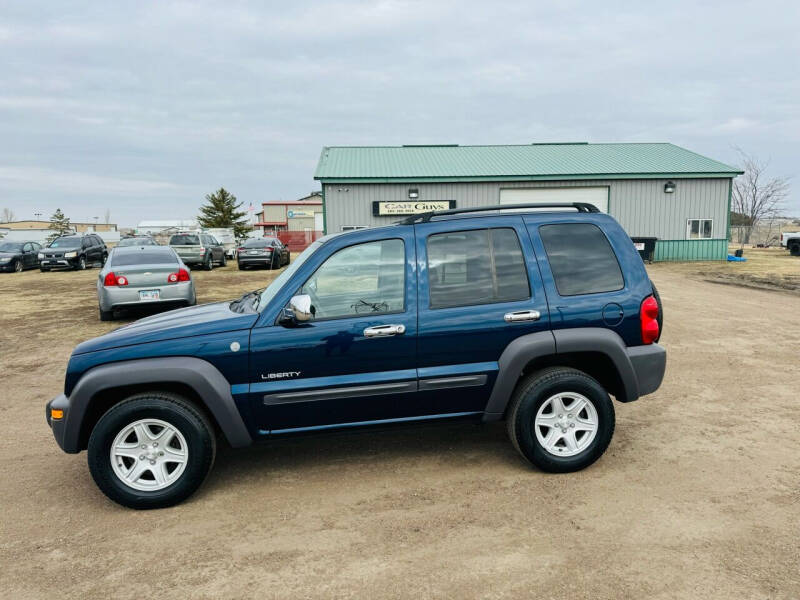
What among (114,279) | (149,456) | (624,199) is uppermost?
(624,199)

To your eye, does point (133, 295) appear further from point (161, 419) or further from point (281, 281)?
point (161, 419)

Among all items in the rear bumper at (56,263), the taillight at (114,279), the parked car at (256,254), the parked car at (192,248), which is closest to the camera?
the taillight at (114,279)

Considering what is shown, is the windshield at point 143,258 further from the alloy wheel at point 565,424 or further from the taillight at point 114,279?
the alloy wheel at point 565,424

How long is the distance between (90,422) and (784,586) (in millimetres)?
4103

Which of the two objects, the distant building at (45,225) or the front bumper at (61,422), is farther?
the distant building at (45,225)

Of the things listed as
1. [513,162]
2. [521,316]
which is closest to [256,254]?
[513,162]

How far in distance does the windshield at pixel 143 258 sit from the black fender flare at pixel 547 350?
28.9 ft

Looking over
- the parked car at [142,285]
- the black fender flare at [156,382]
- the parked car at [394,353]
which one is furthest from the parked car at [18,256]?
the black fender flare at [156,382]

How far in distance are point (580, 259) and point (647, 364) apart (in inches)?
35.0

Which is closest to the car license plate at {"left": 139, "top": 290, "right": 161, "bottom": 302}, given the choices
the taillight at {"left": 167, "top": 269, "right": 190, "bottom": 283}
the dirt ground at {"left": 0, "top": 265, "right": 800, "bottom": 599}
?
the taillight at {"left": 167, "top": 269, "right": 190, "bottom": 283}

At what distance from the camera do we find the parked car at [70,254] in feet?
80.2

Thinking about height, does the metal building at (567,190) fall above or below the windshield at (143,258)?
above

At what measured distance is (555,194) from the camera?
1009 inches

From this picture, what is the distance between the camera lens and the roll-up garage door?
2547 cm
